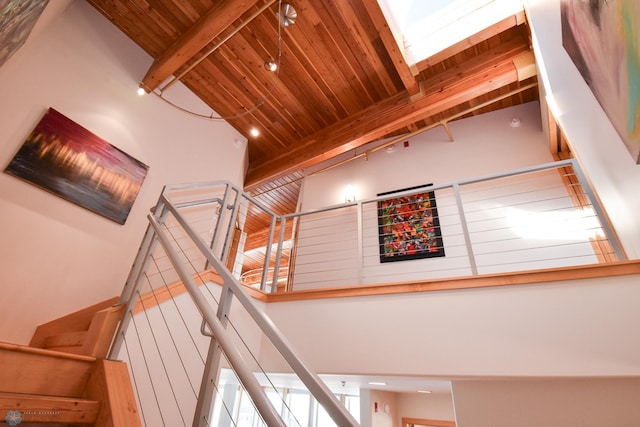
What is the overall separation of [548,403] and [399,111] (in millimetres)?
3232

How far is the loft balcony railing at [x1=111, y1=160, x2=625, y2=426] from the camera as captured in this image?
116 centimetres

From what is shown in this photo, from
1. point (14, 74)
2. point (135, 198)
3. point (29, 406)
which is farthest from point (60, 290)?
point (29, 406)

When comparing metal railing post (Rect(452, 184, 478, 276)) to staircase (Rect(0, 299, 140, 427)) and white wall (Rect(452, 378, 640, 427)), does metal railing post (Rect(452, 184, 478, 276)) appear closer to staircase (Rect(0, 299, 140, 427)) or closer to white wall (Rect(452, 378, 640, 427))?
white wall (Rect(452, 378, 640, 427))

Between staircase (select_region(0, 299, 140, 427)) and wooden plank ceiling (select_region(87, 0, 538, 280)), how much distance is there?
119 inches

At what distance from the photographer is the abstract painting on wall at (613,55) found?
3.89 ft

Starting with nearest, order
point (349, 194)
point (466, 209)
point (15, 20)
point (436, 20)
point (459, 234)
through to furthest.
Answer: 1. point (15, 20)
2. point (436, 20)
3. point (459, 234)
4. point (466, 209)
5. point (349, 194)

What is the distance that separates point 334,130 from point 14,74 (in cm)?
337

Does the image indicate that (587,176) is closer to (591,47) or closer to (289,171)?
(591,47)

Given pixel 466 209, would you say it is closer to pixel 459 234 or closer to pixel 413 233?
pixel 459 234

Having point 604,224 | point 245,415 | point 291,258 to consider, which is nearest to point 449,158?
point 604,224

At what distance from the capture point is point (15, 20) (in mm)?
1884

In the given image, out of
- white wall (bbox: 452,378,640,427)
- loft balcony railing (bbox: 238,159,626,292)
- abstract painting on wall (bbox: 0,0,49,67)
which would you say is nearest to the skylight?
loft balcony railing (bbox: 238,159,626,292)

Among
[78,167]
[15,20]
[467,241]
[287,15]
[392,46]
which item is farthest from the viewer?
[392,46]

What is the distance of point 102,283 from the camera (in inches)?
116
